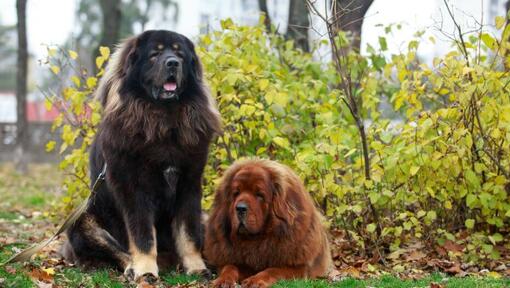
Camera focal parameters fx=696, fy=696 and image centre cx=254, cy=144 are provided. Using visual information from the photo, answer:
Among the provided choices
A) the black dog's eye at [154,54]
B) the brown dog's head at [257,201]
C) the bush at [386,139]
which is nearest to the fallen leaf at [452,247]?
the bush at [386,139]

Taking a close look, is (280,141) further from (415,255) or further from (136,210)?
(136,210)

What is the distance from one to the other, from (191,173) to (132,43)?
1.27m

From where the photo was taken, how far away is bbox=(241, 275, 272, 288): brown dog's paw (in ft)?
17.3

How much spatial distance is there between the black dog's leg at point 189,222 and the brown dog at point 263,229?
292mm

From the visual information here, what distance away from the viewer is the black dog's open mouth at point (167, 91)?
19.5 feet

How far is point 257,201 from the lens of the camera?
5.56 meters

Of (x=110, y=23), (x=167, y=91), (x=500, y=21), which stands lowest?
(x=167, y=91)

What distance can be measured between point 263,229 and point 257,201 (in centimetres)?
25

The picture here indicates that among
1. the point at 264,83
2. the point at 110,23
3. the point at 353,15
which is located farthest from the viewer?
the point at 110,23

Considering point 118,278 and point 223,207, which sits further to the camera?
point 118,278

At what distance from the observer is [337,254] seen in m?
7.11

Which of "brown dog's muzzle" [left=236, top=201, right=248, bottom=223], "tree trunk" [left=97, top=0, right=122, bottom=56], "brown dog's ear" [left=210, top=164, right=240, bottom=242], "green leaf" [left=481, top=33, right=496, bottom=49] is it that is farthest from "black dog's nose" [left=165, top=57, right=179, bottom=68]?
"tree trunk" [left=97, top=0, right=122, bottom=56]

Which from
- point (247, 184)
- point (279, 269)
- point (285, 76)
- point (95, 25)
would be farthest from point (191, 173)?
point (95, 25)

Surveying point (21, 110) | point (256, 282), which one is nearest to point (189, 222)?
point (256, 282)
